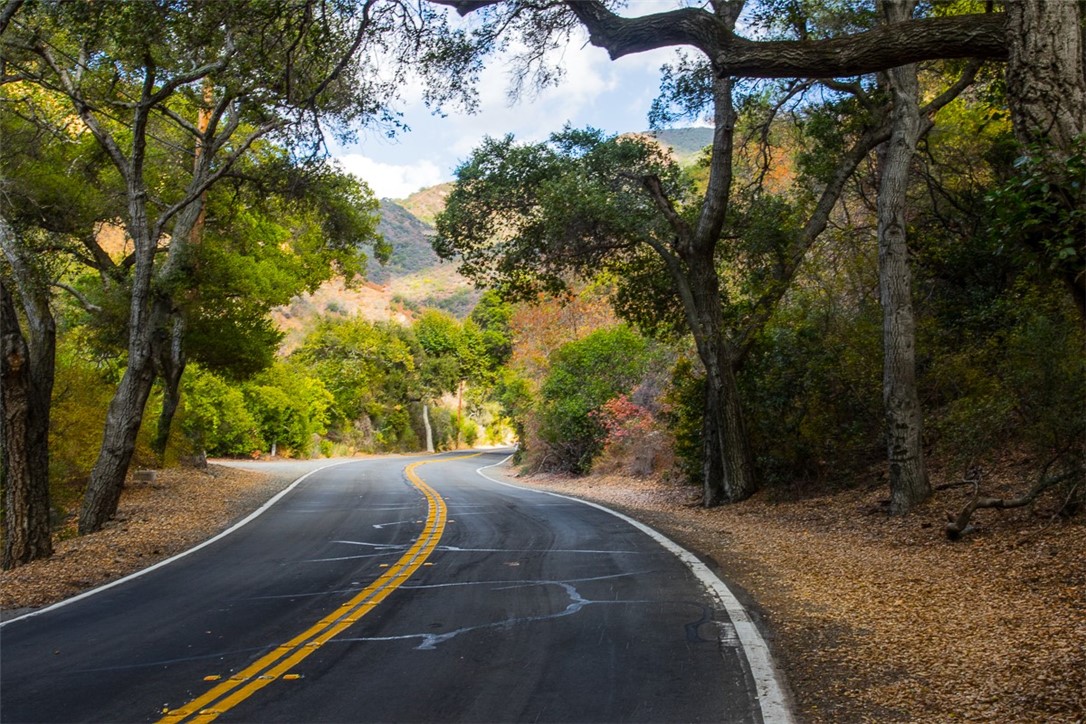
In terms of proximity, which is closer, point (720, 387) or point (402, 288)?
point (720, 387)

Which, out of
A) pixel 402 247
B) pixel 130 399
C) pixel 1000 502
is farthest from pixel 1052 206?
pixel 402 247

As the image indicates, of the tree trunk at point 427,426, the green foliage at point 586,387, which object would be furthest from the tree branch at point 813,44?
the tree trunk at point 427,426

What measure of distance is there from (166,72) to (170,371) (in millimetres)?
9305

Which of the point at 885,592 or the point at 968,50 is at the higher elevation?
the point at 968,50

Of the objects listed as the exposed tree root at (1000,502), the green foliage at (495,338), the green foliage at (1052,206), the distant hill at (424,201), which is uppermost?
the distant hill at (424,201)

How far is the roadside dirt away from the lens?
5.22 m

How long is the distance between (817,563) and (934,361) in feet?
21.7

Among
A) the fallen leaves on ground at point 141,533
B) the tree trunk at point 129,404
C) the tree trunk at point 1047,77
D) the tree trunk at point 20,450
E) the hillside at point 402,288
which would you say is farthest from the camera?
the hillside at point 402,288

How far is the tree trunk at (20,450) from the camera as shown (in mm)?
11719

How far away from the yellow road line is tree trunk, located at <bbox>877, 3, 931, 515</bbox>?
7097 mm

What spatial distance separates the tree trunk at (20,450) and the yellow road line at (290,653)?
5468 mm

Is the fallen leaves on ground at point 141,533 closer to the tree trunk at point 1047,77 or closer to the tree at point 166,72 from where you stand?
the tree at point 166,72

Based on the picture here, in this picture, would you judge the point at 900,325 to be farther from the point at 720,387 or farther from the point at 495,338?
the point at 495,338

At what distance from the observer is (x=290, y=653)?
650cm
